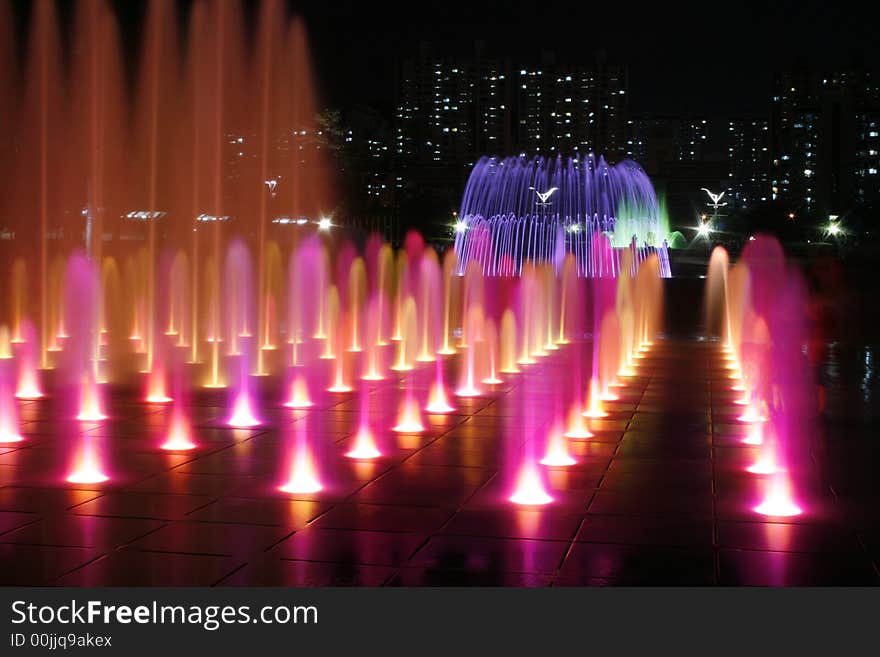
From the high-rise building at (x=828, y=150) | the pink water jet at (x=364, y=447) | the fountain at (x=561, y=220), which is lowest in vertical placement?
the pink water jet at (x=364, y=447)

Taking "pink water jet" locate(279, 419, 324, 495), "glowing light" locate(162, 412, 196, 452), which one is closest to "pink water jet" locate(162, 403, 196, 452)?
"glowing light" locate(162, 412, 196, 452)

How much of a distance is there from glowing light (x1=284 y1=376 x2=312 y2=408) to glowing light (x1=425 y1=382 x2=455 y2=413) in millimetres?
1203

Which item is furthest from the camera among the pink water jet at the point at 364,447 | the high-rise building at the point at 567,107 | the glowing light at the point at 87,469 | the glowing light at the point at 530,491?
the high-rise building at the point at 567,107

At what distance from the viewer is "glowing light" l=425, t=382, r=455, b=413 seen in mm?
11555

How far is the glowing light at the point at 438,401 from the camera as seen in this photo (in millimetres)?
11555

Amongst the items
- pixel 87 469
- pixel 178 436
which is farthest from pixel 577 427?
pixel 87 469

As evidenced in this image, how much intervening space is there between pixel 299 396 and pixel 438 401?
4.65 feet

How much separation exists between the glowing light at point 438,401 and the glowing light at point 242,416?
5.66ft

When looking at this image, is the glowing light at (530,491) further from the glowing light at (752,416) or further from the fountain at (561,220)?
the fountain at (561,220)

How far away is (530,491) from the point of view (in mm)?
7480

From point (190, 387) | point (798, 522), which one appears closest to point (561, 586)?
point (798, 522)

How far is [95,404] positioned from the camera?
11023 mm

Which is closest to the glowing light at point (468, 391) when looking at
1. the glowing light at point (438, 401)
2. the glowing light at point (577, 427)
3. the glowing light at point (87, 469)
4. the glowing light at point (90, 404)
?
the glowing light at point (438, 401)

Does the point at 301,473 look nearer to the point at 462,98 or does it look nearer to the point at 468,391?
the point at 468,391
